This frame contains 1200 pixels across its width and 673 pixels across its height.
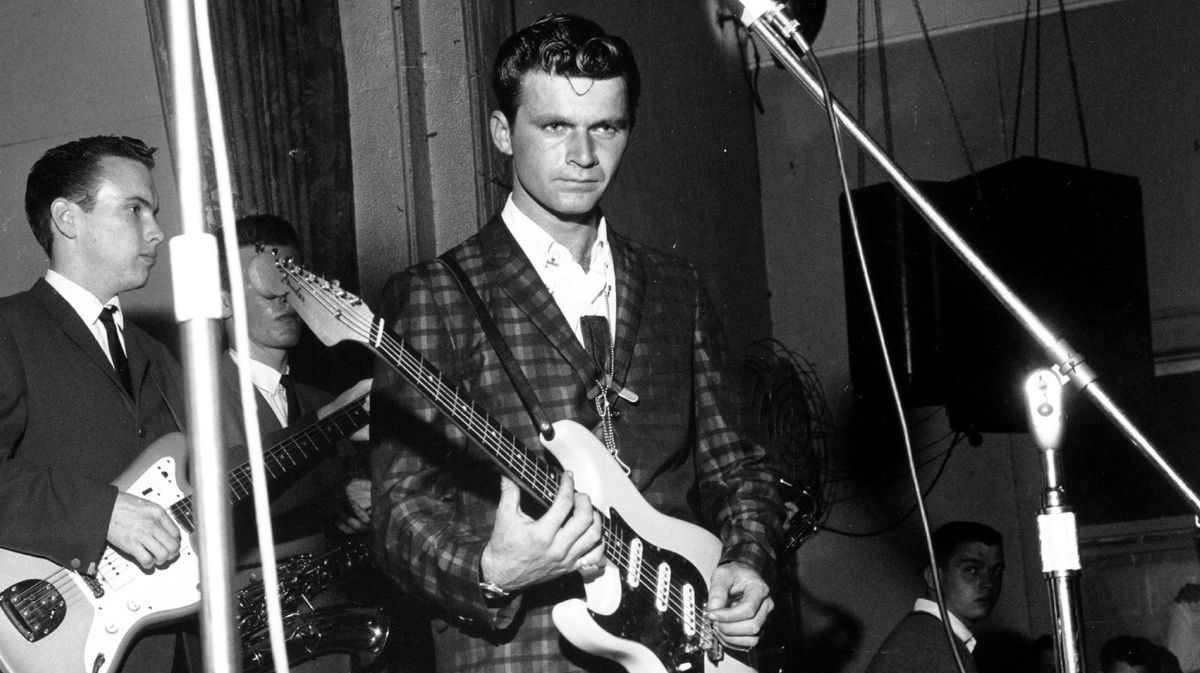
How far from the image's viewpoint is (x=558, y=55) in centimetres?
229

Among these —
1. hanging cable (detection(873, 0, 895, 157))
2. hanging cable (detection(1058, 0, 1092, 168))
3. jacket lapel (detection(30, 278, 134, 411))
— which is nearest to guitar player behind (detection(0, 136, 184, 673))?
jacket lapel (detection(30, 278, 134, 411))

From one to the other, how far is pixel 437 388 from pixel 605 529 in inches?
13.6

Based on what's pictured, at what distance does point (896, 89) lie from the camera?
296 inches

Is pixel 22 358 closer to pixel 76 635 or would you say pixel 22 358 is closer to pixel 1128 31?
pixel 76 635

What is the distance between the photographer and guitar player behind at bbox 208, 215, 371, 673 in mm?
2967

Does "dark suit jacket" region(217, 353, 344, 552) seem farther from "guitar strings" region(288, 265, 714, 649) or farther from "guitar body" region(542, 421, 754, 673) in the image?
"guitar body" region(542, 421, 754, 673)

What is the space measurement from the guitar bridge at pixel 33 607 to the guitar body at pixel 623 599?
98 centimetres

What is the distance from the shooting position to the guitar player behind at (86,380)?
2383 millimetres

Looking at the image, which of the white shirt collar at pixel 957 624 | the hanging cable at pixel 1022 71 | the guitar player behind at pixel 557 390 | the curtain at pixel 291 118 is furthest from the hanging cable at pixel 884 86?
the guitar player behind at pixel 557 390

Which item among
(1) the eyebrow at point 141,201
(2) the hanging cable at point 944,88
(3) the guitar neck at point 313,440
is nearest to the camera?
(1) the eyebrow at point 141,201

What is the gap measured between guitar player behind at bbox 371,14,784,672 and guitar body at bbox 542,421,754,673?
3 centimetres

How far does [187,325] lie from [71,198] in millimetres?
1830

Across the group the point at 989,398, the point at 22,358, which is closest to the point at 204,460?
the point at 22,358

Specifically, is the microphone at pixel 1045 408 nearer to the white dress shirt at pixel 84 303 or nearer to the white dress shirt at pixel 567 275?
the white dress shirt at pixel 567 275
